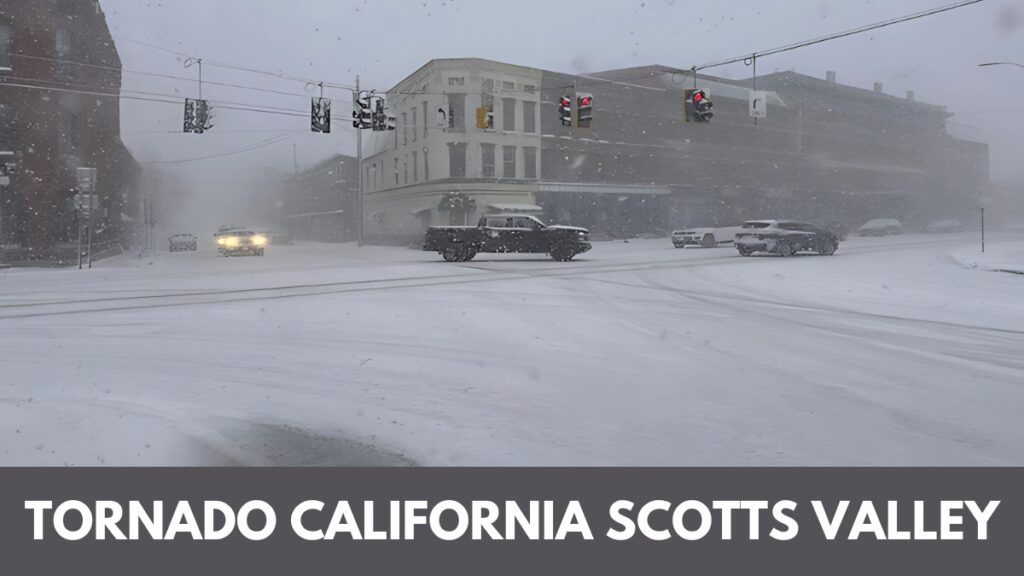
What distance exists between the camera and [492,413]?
6.07 metres

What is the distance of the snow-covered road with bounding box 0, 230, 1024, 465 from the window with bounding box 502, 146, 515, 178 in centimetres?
4048

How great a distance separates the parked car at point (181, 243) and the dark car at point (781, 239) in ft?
120

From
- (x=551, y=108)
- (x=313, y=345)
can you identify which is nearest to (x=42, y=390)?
(x=313, y=345)

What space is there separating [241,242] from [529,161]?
2532cm

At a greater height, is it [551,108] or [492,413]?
[551,108]

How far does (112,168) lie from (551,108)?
→ 29.8 metres

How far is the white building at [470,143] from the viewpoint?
175 feet

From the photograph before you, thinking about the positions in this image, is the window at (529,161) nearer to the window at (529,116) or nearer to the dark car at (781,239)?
the window at (529,116)

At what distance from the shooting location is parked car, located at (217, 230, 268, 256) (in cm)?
3662

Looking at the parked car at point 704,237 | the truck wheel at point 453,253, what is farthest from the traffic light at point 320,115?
the parked car at point 704,237

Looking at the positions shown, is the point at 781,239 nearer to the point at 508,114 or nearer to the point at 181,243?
the point at 508,114

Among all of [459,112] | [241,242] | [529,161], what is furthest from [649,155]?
[241,242]

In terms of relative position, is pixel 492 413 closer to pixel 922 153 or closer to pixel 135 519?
pixel 135 519

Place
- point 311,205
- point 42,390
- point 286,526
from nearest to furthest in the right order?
point 286,526
point 42,390
point 311,205
